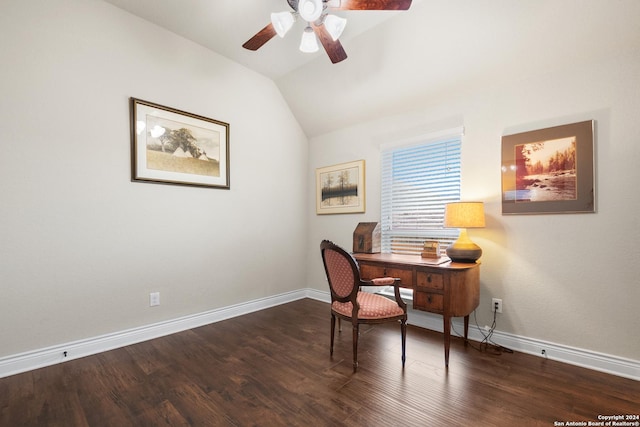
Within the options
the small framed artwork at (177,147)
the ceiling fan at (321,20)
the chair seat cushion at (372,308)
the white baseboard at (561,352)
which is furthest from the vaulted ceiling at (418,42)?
the white baseboard at (561,352)

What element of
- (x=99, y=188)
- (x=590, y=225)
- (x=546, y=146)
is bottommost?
(x=590, y=225)

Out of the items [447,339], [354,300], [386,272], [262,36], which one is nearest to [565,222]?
[447,339]

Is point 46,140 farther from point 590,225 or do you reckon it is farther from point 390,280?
point 590,225

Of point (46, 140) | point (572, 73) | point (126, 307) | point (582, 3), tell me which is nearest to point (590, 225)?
point (572, 73)

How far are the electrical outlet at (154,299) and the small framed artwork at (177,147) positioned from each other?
44.0 inches

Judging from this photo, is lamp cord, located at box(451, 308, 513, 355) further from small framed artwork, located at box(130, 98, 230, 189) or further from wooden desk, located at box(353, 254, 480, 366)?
small framed artwork, located at box(130, 98, 230, 189)

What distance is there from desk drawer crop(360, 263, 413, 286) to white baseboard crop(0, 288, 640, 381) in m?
0.80

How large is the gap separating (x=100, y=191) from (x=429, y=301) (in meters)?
2.99

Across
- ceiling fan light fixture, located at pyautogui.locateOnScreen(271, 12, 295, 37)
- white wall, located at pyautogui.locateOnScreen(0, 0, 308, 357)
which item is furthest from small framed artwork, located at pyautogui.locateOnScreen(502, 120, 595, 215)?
white wall, located at pyautogui.locateOnScreen(0, 0, 308, 357)

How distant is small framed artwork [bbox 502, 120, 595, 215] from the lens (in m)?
2.16

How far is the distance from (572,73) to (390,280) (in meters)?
2.21

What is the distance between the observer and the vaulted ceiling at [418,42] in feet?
6.68

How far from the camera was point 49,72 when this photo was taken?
2.21 meters

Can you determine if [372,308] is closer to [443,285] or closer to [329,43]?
[443,285]
